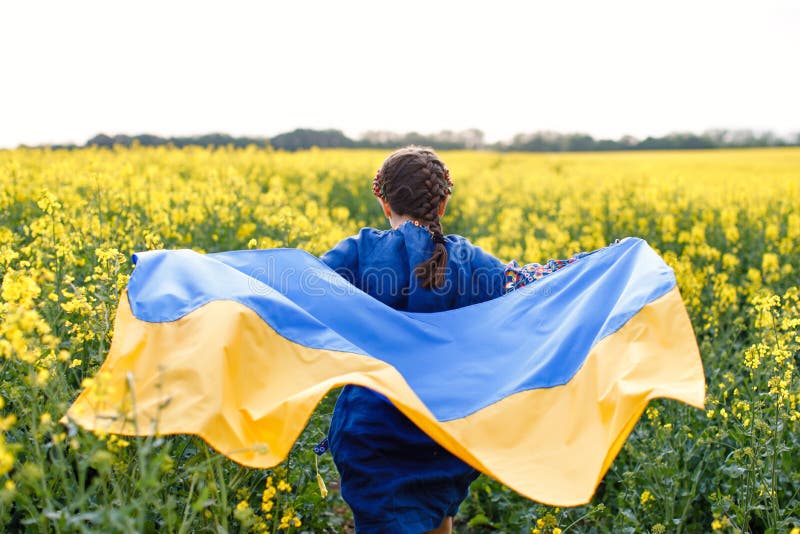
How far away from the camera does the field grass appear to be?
7.44 ft

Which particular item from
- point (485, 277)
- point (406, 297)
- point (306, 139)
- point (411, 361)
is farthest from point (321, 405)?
point (306, 139)

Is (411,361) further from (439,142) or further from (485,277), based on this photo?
(439,142)

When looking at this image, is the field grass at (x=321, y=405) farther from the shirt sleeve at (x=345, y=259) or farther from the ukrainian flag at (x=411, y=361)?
the shirt sleeve at (x=345, y=259)

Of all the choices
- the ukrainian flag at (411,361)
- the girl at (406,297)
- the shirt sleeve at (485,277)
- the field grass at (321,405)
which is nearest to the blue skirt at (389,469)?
the girl at (406,297)

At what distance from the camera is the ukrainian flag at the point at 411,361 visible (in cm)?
232

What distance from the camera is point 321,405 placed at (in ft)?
12.6

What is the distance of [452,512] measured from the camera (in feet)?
10.3

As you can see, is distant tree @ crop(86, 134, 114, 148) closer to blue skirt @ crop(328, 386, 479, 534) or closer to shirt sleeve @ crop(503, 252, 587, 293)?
shirt sleeve @ crop(503, 252, 587, 293)

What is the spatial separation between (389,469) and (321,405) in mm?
1027

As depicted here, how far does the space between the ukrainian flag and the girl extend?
5.5 inches

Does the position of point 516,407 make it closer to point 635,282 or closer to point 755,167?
point 635,282

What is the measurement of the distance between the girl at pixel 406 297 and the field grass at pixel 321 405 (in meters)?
0.35

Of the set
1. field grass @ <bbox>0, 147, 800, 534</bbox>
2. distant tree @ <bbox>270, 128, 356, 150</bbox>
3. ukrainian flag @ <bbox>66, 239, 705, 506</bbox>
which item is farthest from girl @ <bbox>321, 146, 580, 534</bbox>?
distant tree @ <bbox>270, 128, 356, 150</bbox>

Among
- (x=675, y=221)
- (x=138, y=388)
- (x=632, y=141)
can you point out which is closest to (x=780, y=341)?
(x=138, y=388)
